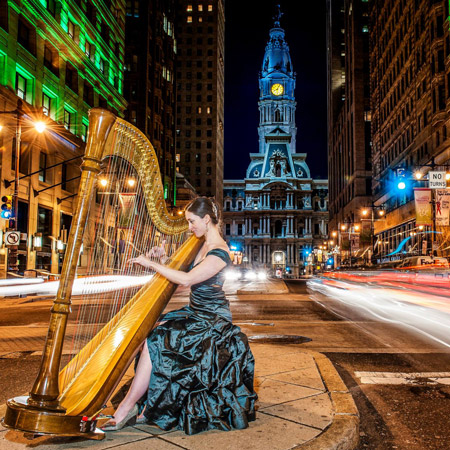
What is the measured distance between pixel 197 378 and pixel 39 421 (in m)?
Result: 1.25

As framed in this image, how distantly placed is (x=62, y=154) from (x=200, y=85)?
82.6 meters

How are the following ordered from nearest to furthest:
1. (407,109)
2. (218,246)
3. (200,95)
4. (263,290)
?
(218,246) → (263,290) → (407,109) → (200,95)

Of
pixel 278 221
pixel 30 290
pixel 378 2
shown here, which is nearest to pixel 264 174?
pixel 278 221

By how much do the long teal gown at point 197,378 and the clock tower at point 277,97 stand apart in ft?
463

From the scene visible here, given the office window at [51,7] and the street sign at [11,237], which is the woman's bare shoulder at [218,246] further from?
the office window at [51,7]

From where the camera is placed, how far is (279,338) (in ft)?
31.4

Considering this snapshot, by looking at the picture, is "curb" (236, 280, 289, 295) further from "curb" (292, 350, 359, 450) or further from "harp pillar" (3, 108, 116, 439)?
"harp pillar" (3, 108, 116, 439)

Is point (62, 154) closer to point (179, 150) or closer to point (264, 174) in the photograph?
point (179, 150)

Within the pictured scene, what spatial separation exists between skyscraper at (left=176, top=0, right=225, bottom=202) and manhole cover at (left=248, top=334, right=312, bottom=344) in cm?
9677

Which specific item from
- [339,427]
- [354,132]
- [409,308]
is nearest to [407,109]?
[354,132]

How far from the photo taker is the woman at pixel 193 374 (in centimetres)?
391

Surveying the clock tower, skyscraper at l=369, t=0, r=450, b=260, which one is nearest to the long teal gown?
skyscraper at l=369, t=0, r=450, b=260

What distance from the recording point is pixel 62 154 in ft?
111

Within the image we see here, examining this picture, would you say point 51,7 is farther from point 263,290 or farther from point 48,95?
point 263,290
